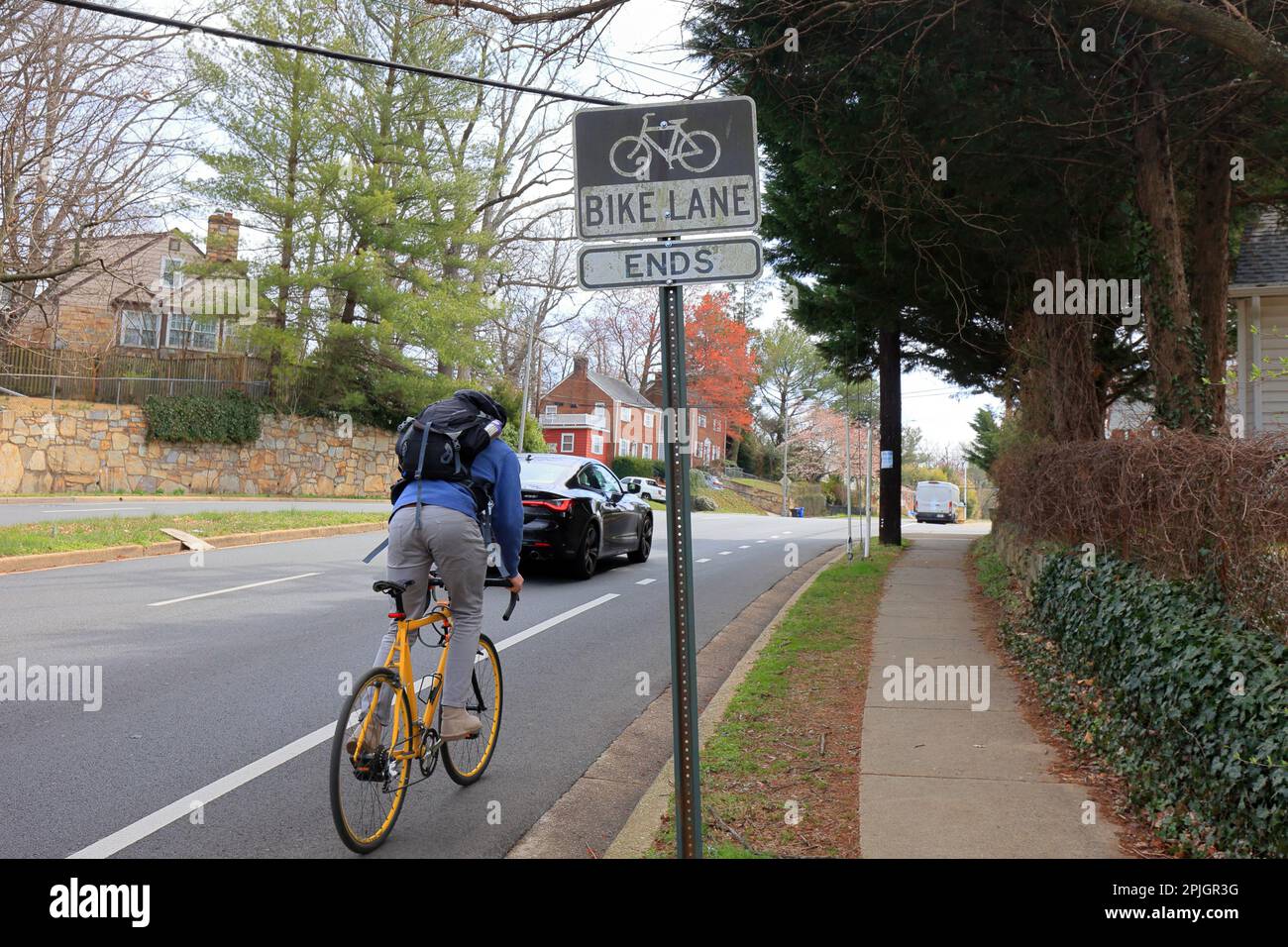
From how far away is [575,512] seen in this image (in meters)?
12.5

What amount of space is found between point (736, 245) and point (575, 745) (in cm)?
344

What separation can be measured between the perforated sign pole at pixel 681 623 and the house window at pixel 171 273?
77.8 feet

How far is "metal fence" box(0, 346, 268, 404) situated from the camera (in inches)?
1014

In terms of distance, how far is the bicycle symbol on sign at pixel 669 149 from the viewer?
138 inches

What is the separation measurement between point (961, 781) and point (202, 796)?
3.73 metres

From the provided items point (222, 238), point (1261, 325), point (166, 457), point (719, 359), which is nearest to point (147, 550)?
point (166, 457)

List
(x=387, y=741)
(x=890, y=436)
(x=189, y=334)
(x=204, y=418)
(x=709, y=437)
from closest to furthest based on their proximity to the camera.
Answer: (x=387, y=741) → (x=890, y=436) → (x=204, y=418) → (x=189, y=334) → (x=709, y=437)

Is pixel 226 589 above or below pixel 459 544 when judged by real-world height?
below

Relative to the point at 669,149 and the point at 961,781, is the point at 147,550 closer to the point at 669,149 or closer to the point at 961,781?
the point at 961,781

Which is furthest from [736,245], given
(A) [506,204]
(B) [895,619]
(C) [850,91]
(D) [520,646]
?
(A) [506,204]

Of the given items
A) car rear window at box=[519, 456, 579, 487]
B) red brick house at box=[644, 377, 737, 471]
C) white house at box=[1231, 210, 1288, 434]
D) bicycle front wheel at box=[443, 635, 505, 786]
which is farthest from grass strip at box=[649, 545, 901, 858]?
red brick house at box=[644, 377, 737, 471]

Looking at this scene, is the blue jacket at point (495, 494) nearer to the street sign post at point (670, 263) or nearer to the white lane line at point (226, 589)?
the street sign post at point (670, 263)

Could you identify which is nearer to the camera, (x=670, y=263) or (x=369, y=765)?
(x=670, y=263)

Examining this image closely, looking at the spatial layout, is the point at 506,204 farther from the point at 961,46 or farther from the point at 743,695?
the point at 743,695
